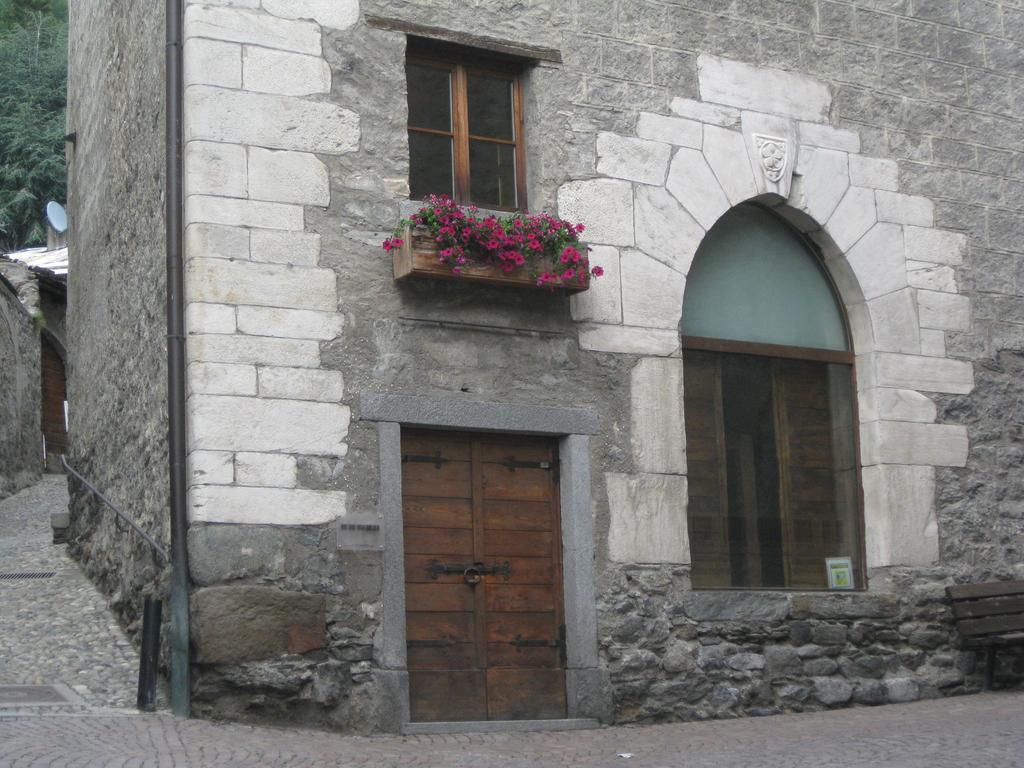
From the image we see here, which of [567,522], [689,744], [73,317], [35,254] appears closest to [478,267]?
[567,522]

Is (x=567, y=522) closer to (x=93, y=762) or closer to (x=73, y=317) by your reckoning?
(x=93, y=762)

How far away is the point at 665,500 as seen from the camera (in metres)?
8.67

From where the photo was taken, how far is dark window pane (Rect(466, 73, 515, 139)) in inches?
347

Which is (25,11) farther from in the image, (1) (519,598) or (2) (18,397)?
(1) (519,598)

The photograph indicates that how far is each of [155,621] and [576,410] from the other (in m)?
2.59

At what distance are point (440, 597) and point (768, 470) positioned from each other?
7.90 ft

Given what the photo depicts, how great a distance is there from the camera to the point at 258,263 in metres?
7.86

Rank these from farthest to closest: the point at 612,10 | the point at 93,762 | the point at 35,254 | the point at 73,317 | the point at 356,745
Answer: the point at 35,254
the point at 73,317
the point at 612,10
the point at 356,745
the point at 93,762

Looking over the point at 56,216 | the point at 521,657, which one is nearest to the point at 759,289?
the point at 521,657

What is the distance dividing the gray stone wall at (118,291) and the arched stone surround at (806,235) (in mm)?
2454

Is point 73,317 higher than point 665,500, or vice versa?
point 73,317

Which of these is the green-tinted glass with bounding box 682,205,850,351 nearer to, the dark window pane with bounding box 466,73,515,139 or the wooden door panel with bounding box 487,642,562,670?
the dark window pane with bounding box 466,73,515,139

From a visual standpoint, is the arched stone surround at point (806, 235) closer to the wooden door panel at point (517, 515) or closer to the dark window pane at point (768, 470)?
the dark window pane at point (768, 470)

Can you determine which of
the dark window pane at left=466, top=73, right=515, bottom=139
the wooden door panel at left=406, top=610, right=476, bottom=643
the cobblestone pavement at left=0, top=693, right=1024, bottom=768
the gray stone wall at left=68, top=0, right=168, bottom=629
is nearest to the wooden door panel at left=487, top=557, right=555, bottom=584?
the wooden door panel at left=406, top=610, right=476, bottom=643
